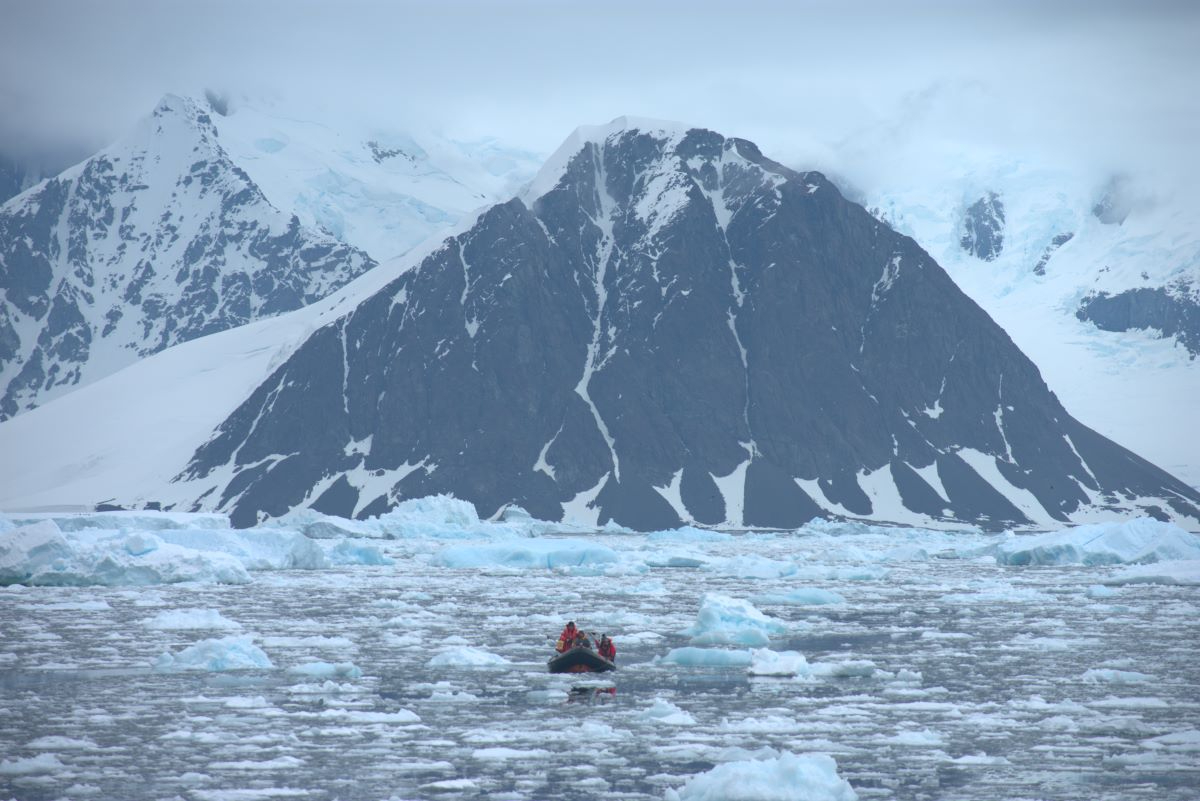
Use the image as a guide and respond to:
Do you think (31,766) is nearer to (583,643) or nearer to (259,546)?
(583,643)

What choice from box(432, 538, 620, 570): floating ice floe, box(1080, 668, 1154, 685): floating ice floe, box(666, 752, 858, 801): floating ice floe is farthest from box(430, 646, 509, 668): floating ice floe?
box(432, 538, 620, 570): floating ice floe

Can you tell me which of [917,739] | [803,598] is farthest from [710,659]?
[803,598]

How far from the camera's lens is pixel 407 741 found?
1754 inches

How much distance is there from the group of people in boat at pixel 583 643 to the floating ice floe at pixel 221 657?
1170cm

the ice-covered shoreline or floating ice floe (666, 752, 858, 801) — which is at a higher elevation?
the ice-covered shoreline

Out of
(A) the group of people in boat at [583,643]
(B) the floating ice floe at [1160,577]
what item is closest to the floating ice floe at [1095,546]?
(B) the floating ice floe at [1160,577]

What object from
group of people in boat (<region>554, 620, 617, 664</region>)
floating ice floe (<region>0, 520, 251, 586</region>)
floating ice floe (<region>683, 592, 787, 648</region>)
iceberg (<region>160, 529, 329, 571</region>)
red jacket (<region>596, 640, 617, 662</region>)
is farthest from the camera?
iceberg (<region>160, 529, 329, 571</region>)

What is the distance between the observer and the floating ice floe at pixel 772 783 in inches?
1442

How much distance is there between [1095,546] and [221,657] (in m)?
102

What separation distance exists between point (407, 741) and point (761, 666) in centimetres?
2047

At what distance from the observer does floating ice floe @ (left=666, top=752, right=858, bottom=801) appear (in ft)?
120

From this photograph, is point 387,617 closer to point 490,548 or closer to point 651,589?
point 651,589

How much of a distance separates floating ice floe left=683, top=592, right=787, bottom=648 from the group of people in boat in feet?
27.1

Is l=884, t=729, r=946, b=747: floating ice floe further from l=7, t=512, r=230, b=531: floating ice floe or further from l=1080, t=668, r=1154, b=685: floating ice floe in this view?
l=7, t=512, r=230, b=531: floating ice floe
